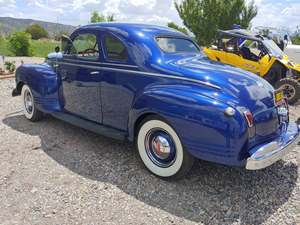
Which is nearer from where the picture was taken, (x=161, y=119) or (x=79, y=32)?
(x=161, y=119)

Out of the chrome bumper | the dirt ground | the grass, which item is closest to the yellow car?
the dirt ground

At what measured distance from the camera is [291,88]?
801 centimetres

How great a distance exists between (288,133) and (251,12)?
19772mm

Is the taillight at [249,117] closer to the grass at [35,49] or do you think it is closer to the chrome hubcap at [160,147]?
the chrome hubcap at [160,147]

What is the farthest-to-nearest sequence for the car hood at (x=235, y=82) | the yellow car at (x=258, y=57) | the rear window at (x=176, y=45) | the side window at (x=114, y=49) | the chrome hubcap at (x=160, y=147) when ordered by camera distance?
the yellow car at (x=258, y=57), the rear window at (x=176, y=45), the side window at (x=114, y=49), the chrome hubcap at (x=160, y=147), the car hood at (x=235, y=82)

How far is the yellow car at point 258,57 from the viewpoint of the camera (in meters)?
8.56

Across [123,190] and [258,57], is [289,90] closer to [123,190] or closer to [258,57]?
[258,57]

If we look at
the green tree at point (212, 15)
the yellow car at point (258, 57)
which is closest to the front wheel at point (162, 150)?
the yellow car at point (258, 57)

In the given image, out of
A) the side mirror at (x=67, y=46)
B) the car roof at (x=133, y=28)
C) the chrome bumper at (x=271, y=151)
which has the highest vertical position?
the car roof at (x=133, y=28)

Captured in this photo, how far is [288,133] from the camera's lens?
394 cm

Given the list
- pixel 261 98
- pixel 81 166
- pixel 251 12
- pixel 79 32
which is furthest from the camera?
pixel 251 12

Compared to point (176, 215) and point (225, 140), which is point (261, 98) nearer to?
point (225, 140)

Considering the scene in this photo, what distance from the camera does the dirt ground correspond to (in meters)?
3.26

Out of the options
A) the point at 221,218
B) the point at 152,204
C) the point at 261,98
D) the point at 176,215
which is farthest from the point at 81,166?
the point at 261,98
